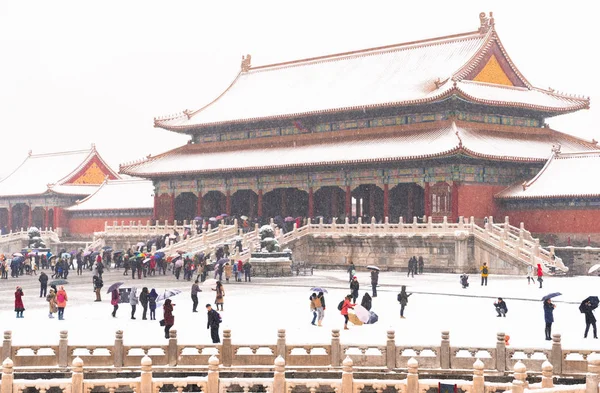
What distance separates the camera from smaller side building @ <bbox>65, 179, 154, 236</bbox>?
282 feet

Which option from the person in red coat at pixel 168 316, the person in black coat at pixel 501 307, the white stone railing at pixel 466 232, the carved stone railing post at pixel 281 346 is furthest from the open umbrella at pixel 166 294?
the white stone railing at pixel 466 232

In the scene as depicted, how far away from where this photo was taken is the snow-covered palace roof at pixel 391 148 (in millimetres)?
61438

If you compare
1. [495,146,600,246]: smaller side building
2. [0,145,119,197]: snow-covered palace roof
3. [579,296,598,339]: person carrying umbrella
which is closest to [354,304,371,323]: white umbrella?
[579,296,598,339]: person carrying umbrella

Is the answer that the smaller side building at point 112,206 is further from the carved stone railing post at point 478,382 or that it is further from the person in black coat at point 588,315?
the carved stone railing post at point 478,382

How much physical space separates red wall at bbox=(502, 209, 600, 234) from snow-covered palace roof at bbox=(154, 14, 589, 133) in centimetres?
791

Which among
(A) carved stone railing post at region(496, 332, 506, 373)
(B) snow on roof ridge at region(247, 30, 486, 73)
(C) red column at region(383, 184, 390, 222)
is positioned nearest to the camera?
(A) carved stone railing post at region(496, 332, 506, 373)

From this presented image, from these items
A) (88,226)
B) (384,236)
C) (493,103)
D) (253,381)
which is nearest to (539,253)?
(384,236)

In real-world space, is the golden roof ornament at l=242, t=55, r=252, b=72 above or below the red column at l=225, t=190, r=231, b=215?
above

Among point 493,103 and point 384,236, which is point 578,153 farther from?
point 384,236

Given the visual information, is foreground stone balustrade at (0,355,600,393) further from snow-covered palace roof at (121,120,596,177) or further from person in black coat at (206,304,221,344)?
snow-covered palace roof at (121,120,596,177)

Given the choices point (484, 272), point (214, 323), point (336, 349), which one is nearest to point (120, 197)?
point (484, 272)

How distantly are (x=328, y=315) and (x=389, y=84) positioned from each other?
36.9 m

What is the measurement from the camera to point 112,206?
87688mm

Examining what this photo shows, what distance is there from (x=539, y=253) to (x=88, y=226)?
49.1 meters
